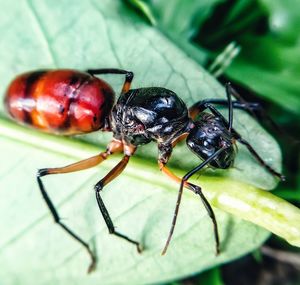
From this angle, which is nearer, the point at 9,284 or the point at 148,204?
the point at 148,204

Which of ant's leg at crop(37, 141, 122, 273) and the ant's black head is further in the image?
ant's leg at crop(37, 141, 122, 273)

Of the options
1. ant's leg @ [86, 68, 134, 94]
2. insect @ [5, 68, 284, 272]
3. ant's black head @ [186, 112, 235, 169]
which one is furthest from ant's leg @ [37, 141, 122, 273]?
ant's black head @ [186, 112, 235, 169]

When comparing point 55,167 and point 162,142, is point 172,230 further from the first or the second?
point 55,167

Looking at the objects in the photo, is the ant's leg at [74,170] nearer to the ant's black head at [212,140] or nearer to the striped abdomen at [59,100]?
the striped abdomen at [59,100]

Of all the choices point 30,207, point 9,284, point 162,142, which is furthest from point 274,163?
point 9,284

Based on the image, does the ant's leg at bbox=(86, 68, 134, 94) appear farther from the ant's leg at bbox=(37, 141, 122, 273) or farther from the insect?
the ant's leg at bbox=(37, 141, 122, 273)

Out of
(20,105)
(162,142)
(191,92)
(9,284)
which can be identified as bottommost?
(9,284)

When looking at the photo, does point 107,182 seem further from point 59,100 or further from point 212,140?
point 212,140

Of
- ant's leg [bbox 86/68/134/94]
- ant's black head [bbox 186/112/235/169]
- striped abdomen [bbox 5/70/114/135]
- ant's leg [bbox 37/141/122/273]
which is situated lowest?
ant's leg [bbox 37/141/122/273]
